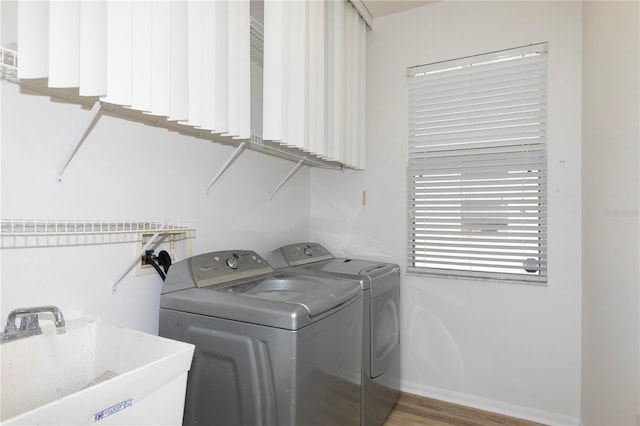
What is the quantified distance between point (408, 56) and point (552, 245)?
5.40ft

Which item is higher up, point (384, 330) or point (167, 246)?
point (167, 246)

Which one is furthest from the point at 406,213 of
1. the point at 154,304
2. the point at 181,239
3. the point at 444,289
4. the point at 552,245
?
A: the point at 154,304

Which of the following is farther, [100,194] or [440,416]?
[440,416]

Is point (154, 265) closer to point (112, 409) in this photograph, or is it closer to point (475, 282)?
point (112, 409)

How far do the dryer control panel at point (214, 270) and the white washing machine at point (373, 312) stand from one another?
29 cm

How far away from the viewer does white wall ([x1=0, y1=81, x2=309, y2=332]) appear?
113 centimetres

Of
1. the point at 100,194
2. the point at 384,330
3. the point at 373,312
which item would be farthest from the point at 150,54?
the point at 384,330

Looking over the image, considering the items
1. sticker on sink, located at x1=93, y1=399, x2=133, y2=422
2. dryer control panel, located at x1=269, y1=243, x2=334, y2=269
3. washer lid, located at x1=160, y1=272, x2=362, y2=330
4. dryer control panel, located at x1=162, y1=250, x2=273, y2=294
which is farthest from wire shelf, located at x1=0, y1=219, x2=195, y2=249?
dryer control panel, located at x1=269, y1=243, x2=334, y2=269

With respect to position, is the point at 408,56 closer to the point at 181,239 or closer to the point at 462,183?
the point at 462,183

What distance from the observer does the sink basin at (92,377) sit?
0.77 metres

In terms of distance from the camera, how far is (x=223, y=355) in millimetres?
1350

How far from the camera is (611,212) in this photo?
5.11 feet

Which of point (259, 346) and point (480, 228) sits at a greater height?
point (480, 228)

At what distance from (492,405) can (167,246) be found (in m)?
2.28
